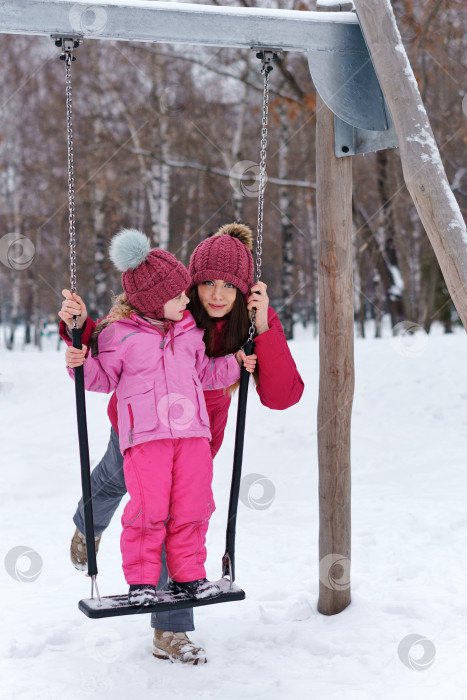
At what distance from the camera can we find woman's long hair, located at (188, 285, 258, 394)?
124 inches

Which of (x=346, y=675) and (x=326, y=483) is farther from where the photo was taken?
(x=326, y=483)

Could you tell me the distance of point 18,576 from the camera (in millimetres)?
4227

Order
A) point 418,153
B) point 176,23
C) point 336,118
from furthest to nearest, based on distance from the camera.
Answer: point 336,118
point 176,23
point 418,153

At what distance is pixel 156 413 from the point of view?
112 inches

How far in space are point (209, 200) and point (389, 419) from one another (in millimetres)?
11310

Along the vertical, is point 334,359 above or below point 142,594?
above

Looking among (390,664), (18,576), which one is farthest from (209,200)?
(390,664)

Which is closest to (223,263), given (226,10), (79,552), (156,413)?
(156,413)

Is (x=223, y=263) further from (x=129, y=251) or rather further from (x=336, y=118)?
(x=336, y=118)

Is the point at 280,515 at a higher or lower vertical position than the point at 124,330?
lower

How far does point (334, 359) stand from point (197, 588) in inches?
50.0

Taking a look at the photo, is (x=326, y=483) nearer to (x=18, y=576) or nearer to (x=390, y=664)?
(x=390, y=664)

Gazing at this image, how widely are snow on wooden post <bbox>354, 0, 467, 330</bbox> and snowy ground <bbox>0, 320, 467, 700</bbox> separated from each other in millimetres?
1530

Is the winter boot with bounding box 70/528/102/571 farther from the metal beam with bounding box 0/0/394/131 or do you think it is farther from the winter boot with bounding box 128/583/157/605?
the metal beam with bounding box 0/0/394/131
